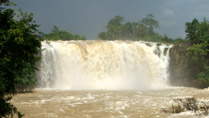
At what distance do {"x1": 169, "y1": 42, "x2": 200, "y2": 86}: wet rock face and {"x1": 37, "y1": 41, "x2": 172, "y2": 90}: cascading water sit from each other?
0.77 m

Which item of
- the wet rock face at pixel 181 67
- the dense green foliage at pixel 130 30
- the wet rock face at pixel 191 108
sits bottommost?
the wet rock face at pixel 191 108

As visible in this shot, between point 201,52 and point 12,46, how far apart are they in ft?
73.1

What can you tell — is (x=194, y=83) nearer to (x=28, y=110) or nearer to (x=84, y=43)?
(x=84, y=43)

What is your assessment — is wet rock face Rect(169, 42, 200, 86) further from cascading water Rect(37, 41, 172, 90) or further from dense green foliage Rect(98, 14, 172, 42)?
dense green foliage Rect(98, 14, 172, 42)

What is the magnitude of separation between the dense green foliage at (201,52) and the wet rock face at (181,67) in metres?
0.56

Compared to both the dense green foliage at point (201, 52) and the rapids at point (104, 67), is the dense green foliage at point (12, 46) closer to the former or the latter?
the rapids at point (104, 67)

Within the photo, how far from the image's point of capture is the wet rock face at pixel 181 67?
2548 centimetres

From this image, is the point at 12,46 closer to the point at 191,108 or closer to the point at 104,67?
the point at 191,108

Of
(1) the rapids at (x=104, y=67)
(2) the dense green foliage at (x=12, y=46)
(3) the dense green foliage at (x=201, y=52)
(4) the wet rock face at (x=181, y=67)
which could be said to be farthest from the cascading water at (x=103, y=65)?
(2) the dense green foliage at (x=12, y=46)

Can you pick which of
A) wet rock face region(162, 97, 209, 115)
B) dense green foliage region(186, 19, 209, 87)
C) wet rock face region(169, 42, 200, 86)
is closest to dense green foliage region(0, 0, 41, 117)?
wet rock face region(162, 97, 209, 115)

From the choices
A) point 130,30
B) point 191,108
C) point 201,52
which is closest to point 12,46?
point 191,108

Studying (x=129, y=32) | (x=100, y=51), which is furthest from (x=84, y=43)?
(x=129, y=32)

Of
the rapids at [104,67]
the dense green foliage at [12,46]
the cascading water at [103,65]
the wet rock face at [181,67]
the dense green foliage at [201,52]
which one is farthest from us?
the wet rock face at [181,67]

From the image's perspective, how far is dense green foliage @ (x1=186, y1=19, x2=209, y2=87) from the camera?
22256 mm
